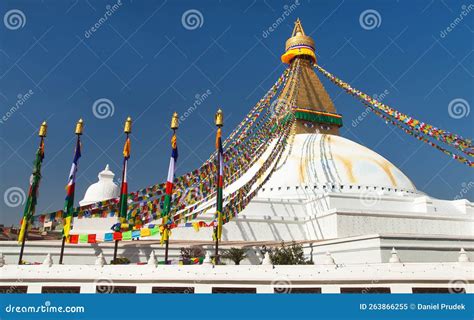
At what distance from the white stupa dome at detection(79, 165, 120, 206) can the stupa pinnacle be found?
15366 mm

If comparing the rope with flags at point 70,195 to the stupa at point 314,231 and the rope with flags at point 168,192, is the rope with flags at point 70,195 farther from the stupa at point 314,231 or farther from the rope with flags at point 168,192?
the rope with flags at point 168,192

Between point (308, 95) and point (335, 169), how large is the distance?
10.3 metres

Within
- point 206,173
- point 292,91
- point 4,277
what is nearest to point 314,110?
point 292,91

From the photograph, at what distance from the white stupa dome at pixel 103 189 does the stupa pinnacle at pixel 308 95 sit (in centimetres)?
1537

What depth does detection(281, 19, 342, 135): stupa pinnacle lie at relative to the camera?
3444cm

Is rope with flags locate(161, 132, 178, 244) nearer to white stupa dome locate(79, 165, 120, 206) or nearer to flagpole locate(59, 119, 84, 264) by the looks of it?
flagpole locate(59, 119, 84, 264)

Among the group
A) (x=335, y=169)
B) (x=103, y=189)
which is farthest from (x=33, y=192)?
(x=335, y=169)

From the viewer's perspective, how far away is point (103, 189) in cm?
2773

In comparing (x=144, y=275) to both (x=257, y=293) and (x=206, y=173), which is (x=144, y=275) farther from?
(x=206, y=173)

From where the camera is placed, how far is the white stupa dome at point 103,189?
27469 millimetres

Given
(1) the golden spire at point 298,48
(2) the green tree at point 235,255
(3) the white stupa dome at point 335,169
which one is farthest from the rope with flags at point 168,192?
(1) the golden spire at point 298,48

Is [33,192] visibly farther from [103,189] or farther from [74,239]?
[103,189]

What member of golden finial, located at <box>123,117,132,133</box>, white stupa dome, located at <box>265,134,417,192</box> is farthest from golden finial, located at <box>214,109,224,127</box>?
white stupa dome, located at <box>265,134,417,192</box>

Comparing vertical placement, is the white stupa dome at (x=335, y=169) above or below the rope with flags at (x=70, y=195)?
above
